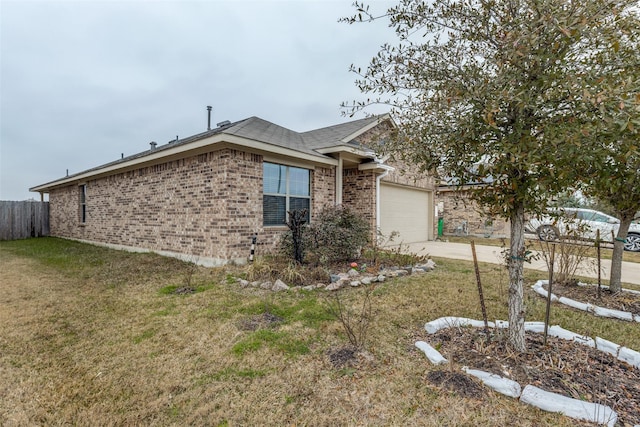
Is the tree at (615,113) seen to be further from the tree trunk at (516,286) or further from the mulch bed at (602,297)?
the mulch bed at (602,297)

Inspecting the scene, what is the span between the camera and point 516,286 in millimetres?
2701

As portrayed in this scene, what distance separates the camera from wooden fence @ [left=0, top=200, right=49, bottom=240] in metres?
14.7

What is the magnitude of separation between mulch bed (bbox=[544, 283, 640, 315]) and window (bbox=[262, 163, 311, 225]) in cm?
576

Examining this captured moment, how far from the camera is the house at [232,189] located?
6676mm

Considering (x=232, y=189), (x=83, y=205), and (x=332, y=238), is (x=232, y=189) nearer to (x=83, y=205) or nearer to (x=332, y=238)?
(x=332, y=238)

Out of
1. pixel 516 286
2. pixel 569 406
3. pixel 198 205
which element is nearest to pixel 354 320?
pixel 516 286

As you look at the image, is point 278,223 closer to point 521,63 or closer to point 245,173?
point 245,173

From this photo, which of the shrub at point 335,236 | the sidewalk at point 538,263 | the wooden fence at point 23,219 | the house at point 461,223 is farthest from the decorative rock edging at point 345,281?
the wooden fence at point 23,219

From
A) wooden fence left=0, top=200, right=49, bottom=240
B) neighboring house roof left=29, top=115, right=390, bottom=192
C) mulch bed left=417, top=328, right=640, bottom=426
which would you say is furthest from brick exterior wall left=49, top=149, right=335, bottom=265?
wooden fence left=0, top=200, right=49, bottom=240

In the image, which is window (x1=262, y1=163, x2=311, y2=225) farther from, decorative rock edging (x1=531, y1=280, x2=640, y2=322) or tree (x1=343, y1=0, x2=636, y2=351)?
decorative rock edging (x1=531, y1=280, x2=640, y2=322)

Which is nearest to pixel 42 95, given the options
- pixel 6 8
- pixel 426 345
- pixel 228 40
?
pixel 6 8

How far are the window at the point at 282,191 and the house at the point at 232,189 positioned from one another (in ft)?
0.09

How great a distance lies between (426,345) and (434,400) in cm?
81

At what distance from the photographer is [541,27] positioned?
2.00 m
